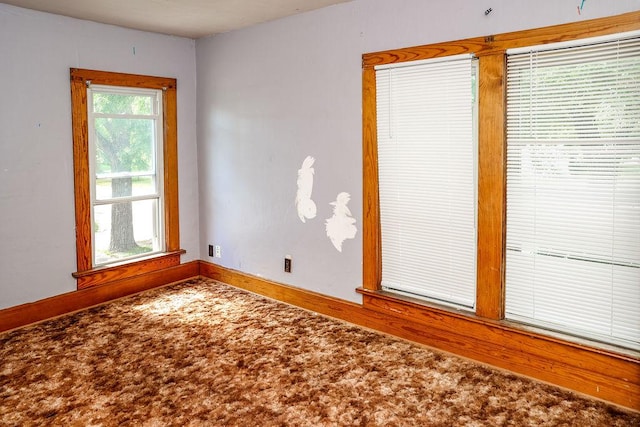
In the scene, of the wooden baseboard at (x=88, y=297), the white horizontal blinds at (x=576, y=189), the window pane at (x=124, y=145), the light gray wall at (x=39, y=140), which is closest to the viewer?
the white horizontal blinds at (x=576, y=189)

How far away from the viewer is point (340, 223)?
13.1 feet

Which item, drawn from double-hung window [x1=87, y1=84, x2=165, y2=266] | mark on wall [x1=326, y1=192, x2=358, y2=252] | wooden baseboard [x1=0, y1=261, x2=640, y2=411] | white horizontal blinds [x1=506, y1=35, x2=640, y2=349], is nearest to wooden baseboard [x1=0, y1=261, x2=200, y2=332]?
wooden baseboard [x1=0, y1=261, x2=640, y2=411]

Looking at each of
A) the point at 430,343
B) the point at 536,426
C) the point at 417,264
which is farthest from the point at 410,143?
the point at 536,426

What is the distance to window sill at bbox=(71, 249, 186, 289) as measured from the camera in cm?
439

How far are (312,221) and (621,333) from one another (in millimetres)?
2372

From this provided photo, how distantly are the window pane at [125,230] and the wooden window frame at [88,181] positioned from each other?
0.35ft

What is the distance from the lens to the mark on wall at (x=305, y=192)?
13.7ft

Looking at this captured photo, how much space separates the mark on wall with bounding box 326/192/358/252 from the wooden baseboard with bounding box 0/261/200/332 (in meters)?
1.95

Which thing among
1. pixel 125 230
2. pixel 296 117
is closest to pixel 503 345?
pixel 296 117

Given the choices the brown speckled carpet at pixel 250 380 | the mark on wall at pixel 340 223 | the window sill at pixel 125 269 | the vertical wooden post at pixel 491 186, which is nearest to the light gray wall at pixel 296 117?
the mark on wall at pixel 340 223

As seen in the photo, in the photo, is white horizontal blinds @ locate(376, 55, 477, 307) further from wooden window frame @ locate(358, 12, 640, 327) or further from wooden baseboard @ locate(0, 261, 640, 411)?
wooden baseboard @ locate(0, 261, 640, 411)

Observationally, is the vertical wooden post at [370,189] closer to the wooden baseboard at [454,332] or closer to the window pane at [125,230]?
the wooden baseboard at [454,332]

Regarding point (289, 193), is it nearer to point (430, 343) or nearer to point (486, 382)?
point (430, 343)

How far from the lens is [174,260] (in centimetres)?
512
